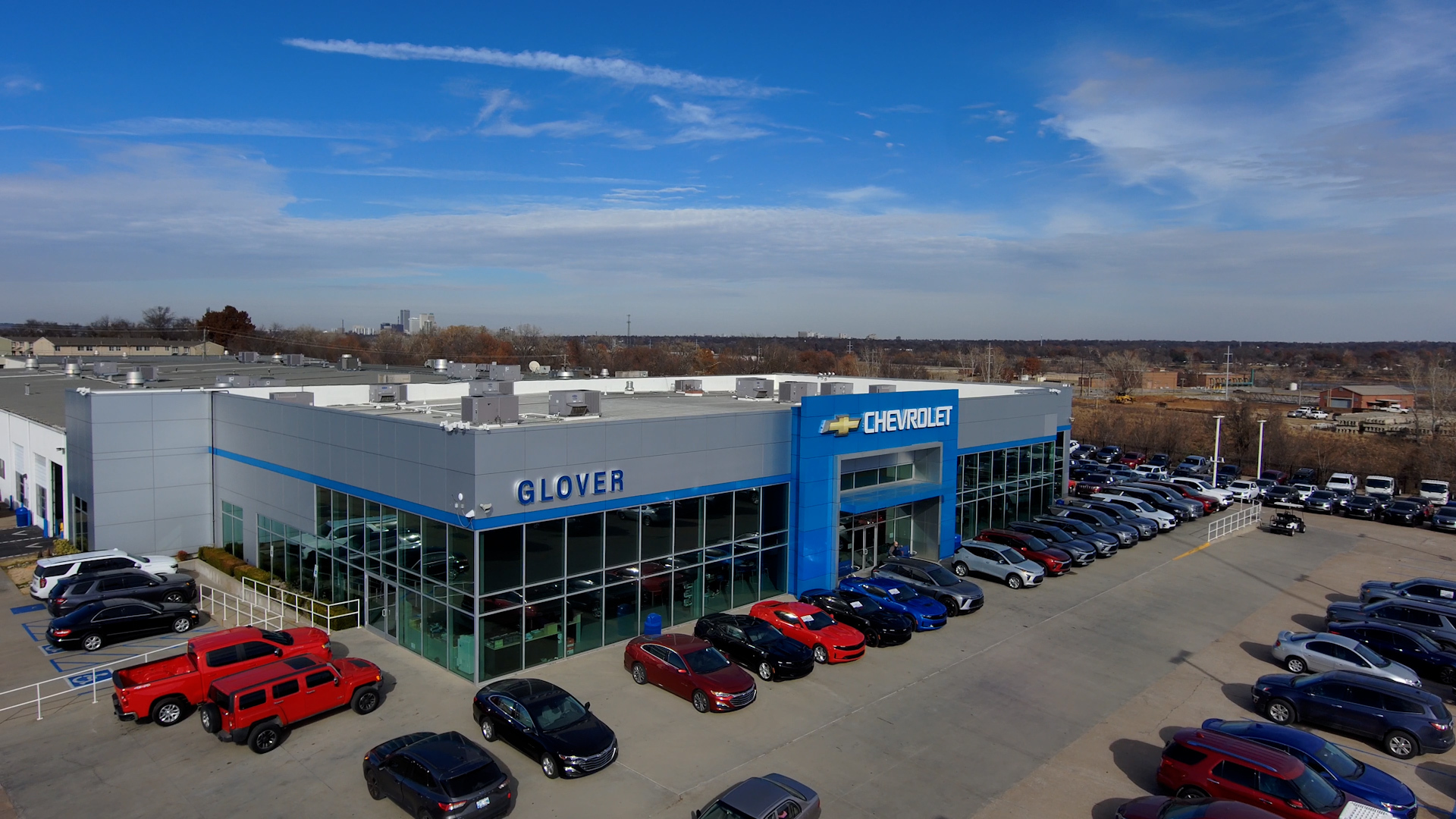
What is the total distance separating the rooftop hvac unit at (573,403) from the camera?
21375 mm

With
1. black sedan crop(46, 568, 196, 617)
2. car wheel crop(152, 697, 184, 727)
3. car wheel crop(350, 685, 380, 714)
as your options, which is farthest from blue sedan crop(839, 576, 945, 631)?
black sedan crop(46, 568, 196, 617)

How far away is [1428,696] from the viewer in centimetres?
1583

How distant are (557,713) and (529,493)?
5.18m

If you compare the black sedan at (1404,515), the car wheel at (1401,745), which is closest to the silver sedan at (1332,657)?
the car wheel at (1401,745)

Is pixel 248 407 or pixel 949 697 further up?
pixel 248 407

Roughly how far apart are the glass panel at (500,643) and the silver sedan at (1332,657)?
17667 millimetres

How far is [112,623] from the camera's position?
19.2 meters

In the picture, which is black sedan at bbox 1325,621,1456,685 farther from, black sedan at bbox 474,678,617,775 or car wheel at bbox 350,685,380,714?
car wheel at bbox 350,685,380,714

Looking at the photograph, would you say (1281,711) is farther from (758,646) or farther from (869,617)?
(758,646)

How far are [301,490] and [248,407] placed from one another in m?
4.04

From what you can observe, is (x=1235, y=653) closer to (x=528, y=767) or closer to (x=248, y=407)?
(x=528, y=767)

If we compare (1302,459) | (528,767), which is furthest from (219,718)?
(1302,459)

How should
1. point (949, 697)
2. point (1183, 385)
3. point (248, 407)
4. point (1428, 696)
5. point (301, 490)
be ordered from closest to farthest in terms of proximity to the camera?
point (1428, 696)
point (949, 697)
point (301, 490)
point (248, 407)
point (1183, 385)

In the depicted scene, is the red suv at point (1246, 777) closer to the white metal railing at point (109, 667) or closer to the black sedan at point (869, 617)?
the black sedan at point (869, 617)
